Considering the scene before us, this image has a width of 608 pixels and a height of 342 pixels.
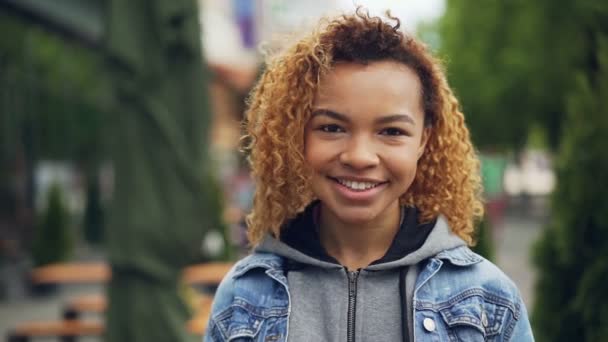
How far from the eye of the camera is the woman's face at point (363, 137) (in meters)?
1.82

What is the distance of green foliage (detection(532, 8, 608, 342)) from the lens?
390cm

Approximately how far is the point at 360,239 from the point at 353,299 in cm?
15

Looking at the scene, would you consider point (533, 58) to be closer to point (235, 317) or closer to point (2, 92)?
point (2, 92)

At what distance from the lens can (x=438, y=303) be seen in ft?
6.01

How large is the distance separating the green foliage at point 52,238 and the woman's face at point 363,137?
10.6 meters

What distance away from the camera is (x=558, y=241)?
4.08 m

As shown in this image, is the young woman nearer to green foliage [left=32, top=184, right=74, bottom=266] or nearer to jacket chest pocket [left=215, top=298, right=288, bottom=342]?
jacket chest pocket [left=215, top=298, right=288, bottom=342]

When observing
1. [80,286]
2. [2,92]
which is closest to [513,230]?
[80,286]

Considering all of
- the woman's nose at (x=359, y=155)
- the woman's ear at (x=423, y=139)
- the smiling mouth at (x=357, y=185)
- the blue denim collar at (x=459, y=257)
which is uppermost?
the woman's ear at (x=423, y=139)

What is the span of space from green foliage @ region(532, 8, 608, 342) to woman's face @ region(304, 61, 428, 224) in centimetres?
229

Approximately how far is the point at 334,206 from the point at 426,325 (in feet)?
0.98

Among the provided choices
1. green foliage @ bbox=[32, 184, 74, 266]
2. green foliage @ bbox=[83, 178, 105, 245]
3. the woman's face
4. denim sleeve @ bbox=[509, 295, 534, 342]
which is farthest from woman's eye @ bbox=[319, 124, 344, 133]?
green foliage @ bbox=[83, 178, 105, 245]

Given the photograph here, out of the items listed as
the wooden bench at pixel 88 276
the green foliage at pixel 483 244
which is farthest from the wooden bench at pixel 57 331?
the green foliage at pixel 483 244

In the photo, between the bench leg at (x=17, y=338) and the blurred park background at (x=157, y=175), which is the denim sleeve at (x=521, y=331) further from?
the bench leg at (x=17, y=338)
